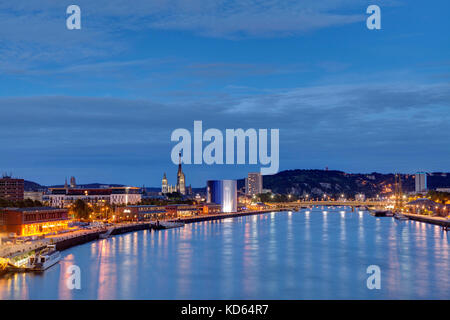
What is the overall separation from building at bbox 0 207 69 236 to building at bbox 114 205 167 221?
1792 cm

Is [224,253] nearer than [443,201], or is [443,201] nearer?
[224,253]

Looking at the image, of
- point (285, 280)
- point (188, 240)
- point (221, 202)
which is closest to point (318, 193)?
point (221, 202)

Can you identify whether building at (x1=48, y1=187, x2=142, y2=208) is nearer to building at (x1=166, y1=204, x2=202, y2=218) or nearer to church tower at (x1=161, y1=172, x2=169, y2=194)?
building at (x1=166, y1=204, x2=202, y2=218)

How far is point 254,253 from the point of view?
2870 cm

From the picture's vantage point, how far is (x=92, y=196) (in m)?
87.1

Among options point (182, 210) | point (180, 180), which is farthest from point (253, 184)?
point (182, 210)

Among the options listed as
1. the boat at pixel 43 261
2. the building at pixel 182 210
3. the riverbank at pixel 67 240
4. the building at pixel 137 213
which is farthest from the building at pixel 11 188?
the boat at pixel 43 261

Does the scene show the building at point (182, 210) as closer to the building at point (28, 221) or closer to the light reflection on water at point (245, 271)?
the building at point (28, 221)

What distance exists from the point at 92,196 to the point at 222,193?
21.1 metres

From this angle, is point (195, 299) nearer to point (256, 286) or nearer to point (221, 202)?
point (256, 286)

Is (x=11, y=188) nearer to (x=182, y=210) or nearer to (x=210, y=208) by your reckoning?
(x=210, y=208)

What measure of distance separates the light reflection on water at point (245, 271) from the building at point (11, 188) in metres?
60.1

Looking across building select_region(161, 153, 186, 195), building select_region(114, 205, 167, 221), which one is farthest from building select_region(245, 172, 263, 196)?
building select_region(114, 205, 167, 221)

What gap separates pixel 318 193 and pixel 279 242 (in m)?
141
